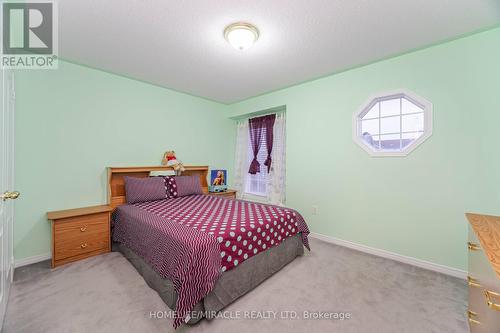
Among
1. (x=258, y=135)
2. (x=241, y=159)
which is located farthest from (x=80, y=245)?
(x=258, y=135)

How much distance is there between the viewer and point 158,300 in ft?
5.42

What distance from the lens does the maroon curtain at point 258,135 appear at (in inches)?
153

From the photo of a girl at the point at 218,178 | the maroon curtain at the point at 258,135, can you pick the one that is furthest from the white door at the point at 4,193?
the maroon curtain at the point at 258,135

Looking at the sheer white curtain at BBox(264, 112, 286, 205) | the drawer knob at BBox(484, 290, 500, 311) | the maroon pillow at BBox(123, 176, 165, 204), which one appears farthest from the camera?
the sheer white curtain at BBox(264, 112, 286, 205)

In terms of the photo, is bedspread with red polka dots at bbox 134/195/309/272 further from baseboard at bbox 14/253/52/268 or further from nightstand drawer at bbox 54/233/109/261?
baseboard at bbox 14/253/52/268

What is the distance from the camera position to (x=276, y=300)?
5.50ft

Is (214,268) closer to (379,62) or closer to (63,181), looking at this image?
(63,181)

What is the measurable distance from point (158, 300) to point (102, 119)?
2.46 metres

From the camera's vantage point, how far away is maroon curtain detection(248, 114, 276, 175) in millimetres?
3887

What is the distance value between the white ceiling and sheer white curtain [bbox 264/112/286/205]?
109cm

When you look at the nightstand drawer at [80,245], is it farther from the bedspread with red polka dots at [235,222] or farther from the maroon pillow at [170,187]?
the maroon pillow at [170,187]

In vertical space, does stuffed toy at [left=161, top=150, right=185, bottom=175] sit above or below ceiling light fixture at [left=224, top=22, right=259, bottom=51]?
below

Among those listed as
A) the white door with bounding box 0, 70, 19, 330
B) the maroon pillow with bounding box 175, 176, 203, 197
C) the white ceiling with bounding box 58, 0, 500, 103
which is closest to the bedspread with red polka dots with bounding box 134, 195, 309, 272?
the maroon pillow with bounding box 175, 176, 203, 197

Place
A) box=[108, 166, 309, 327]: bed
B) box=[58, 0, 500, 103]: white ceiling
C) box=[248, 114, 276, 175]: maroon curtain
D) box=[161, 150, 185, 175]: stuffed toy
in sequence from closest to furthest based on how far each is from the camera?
box=[108, 166, 309, 327]: bed, box=[58, 0, 500, 103]: white ceiling, box=[161, 150, 185, 175]: stuffed toy, box=[248, 114, 276, 175]: maroon curtain
